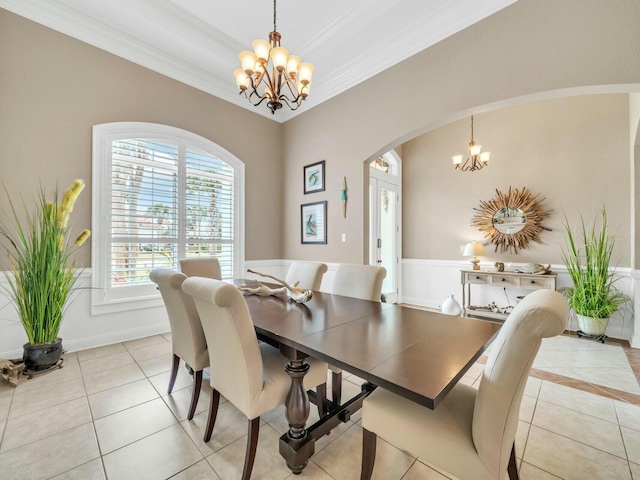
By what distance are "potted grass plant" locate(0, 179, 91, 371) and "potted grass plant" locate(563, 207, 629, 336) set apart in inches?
217

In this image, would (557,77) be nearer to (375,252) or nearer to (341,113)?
(341,113)

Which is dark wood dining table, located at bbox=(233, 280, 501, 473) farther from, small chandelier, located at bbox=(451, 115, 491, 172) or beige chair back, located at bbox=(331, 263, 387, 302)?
small chandelier, located at bbox=(451, 115, 491, 172)

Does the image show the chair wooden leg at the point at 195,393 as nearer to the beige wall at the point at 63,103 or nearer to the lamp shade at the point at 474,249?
the beige wall at the point at 63,103

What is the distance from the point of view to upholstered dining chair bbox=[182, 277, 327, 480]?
4.05 feet

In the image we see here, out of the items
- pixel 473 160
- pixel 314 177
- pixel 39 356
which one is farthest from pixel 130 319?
pixel 473 160

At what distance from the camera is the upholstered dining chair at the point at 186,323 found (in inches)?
69.1

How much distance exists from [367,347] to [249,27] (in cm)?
350

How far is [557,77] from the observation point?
218 cm

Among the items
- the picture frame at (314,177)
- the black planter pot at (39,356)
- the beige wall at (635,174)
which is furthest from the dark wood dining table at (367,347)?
the beige wall at (635,174)

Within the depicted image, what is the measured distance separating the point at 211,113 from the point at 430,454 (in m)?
4.42

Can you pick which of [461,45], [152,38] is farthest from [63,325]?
[461,45]

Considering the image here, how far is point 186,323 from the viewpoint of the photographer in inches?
A: 71.3

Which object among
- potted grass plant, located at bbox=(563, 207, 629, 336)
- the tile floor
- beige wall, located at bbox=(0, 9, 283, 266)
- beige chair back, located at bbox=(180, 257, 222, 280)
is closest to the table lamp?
potted grass plant, located at bbox=(563, 207, 629, 336)

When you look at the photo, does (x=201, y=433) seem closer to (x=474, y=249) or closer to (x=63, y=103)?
(x=63, y=103)
